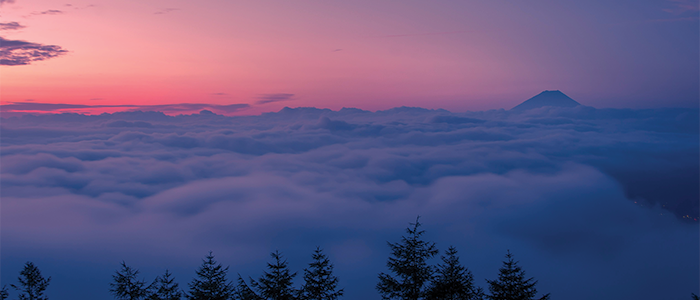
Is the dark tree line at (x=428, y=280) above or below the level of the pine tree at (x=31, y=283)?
above

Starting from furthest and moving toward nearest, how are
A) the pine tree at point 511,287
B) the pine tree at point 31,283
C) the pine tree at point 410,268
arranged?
the pine tree at point 31,283, the pine tree at point 410,268, the pine tree at point 511,287

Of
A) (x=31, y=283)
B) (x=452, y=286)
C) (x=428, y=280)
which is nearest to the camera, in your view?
(x=452, y=286)

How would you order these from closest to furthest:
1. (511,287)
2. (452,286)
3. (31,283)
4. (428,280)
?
(452,286), (511,287), (428,280), (31,283)

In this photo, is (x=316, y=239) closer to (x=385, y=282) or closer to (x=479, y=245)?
(x=479, y=245)

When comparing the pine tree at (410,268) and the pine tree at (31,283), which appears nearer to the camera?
the pine tree at (410,268)

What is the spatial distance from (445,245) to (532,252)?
54.3 meters

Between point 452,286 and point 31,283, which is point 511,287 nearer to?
point 452,286

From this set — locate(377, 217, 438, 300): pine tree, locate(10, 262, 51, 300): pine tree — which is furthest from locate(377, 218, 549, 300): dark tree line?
locate(10, 262, 51, 300): pine tree

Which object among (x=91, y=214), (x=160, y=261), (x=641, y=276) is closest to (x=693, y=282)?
(x=641, y=276)

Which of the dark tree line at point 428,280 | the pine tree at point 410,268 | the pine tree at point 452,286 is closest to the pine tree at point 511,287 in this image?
the dark tree line at point 428,280

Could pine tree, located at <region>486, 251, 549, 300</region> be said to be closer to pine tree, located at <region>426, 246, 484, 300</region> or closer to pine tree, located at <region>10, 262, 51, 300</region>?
pine tree, located at <region>426, 246, 484, 300</region>

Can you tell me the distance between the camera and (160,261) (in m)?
162

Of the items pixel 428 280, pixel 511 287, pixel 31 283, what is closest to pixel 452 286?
pixel 428 280

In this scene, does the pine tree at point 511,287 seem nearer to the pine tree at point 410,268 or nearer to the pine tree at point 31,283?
the pine tree at point 410,268
